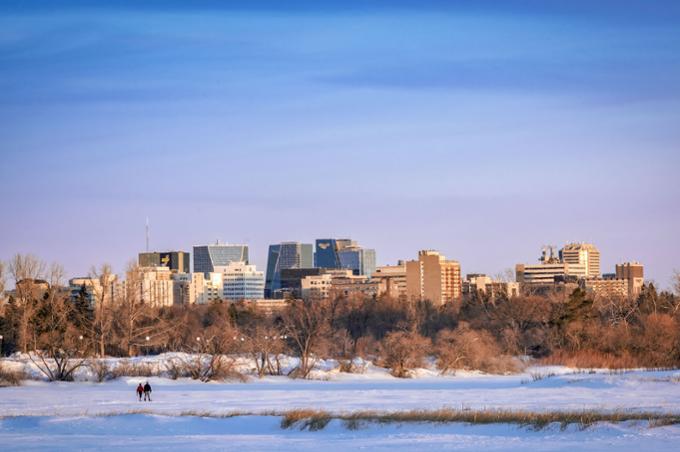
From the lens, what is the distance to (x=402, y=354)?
297 feet

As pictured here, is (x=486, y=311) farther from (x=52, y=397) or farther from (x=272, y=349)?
(x=52, y=397)

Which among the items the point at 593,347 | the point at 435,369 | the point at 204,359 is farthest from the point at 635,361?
the point at 204,359

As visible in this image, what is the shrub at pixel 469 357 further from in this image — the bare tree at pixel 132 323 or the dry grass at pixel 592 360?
the bare tree at pixel 132 323

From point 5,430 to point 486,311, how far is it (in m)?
90.2

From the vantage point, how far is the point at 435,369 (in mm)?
91875

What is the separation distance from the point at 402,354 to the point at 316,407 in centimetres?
3852

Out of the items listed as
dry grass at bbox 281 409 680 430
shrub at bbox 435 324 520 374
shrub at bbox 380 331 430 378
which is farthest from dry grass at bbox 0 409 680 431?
shrub at bbox 435 324 520 374

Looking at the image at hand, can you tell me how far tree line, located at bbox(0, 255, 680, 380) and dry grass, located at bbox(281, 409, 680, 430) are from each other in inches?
1445

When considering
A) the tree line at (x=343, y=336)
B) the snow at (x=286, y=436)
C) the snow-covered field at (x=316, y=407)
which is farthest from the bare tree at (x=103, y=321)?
the snow at (x=286, y=436)

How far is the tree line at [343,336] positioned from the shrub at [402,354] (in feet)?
0.25

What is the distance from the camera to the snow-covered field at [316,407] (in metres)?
38.7

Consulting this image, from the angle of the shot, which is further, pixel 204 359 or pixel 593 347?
pixel 593 347

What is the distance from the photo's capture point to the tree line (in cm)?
8912

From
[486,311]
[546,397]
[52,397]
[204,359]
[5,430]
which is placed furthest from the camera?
[486,311]
